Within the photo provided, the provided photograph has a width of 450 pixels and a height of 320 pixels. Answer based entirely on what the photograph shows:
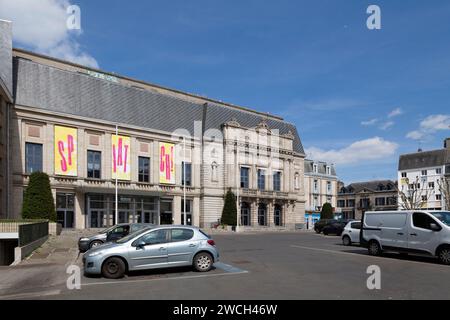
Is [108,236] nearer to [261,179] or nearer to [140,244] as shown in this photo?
[140,244]

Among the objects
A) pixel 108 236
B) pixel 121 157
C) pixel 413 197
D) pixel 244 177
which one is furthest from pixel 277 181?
pixel 108 236

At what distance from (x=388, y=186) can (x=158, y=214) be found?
65.3 metres

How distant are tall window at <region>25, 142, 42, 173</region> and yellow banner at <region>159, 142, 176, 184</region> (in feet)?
44.5

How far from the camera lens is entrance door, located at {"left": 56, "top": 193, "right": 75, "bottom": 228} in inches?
1601

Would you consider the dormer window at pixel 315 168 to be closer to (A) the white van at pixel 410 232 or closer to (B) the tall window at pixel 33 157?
(B) the tall window at pixel 33 157

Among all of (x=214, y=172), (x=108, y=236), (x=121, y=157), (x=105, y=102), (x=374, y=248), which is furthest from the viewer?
(x=214, y=172)

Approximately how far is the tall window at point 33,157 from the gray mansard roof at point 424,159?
7515 cm

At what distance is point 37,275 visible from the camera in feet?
43.2

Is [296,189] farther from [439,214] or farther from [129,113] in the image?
[439,214]

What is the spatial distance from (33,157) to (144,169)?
39.9 feet

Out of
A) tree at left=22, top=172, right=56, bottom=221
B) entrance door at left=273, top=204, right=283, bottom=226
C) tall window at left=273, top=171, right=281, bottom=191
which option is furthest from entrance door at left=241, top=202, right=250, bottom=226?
tree at left=22, top=172, right=56, bottom=221

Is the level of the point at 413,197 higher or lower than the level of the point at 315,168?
lower
